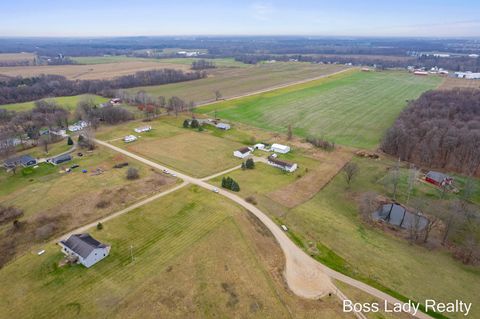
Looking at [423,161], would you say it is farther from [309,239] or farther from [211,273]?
[211,273]

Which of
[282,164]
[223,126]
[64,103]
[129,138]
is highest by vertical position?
[64,103]

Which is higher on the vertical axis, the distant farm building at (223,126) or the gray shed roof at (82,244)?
the distant farm building at (223,126)

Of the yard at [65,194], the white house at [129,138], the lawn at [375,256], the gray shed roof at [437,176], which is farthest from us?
the white house at [129,138]

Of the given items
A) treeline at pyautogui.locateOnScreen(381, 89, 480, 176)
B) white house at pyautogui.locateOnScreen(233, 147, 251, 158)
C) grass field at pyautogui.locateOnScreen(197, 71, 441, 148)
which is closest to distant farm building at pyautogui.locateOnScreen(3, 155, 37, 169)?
white house at pyautogui.locateOnScreen(233, 147, 251, 158)

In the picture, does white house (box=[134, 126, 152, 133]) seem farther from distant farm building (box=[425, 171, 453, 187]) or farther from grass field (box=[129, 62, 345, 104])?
distant farm building (box=[425, 171, 453, 187])

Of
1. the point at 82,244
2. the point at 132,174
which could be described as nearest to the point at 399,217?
the point at 82,244

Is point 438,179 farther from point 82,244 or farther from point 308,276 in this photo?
point 82,244

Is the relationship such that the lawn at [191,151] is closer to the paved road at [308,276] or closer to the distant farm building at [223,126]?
the distant farm building at [223,126]

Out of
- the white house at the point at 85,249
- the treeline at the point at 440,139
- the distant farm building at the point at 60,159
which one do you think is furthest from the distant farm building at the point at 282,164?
the distant farm building at the point at 60,159
